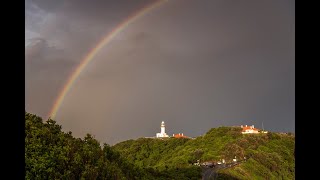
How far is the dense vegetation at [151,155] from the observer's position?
39.2ft

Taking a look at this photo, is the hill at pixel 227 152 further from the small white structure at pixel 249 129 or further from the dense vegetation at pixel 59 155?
the dense vegetation at pixel 59 155

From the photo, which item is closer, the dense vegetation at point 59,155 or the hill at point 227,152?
the dense vegetation at point 59,155

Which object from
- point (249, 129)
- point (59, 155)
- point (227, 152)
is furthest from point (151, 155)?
point (59, 155)

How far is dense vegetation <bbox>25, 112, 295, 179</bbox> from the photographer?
11961 mm

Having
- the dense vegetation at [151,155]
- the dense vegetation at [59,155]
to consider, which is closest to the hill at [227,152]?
the dense vegetation at [151,155]

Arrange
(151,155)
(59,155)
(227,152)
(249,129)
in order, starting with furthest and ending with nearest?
(249,129), (151,155), (227,152), (59,155)

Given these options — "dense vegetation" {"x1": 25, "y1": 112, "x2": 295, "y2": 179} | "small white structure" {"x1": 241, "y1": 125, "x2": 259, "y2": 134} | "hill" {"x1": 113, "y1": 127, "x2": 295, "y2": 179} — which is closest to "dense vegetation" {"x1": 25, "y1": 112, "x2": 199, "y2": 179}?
"dense vegetation" {"x1": 25, "y1": 112, "x2": 295, "y2": 179}

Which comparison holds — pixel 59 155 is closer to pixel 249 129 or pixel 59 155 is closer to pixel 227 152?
pixel 227 152

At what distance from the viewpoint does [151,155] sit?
71438 mm

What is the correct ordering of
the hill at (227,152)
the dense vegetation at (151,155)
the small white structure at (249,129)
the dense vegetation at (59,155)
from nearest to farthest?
the dense vegetation at (59,155) < the dense vegetation at (151,155) < the hill at (227,152) < the small white structure at (249,129)

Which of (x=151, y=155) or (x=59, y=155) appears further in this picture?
(x=151, y=155)

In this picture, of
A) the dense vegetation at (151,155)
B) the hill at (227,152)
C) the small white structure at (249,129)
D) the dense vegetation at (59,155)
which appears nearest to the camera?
the dense vegetation at (59,155)
